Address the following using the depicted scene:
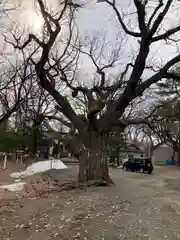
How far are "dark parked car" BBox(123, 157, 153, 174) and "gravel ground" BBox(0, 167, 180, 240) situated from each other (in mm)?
24353

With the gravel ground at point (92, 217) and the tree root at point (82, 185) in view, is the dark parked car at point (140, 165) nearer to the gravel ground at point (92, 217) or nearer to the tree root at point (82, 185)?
the tree root at point (82, 185)

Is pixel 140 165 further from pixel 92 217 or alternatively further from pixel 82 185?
pixel 92 217

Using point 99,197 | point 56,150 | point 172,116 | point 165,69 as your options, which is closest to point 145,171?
point 172,116

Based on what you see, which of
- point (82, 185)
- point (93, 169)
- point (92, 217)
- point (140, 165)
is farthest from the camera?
point (140, 165)

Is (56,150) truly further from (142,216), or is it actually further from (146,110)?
(142,216)

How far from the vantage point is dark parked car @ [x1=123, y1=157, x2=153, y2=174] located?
1445 inches

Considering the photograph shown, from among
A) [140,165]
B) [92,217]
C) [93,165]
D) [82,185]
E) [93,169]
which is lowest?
[92,217]

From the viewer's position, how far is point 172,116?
3869 centimetres

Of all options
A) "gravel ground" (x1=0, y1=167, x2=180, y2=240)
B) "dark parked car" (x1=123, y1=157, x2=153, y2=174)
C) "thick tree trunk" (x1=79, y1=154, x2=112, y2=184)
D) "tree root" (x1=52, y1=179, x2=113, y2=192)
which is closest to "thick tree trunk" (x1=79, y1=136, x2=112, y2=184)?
"thick tree trunk" (x1=79, y1=154, x2=112, y2=184)

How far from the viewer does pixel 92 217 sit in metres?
9.08

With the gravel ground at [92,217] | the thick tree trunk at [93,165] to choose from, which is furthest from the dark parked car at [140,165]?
the gravel ground at [92,217]

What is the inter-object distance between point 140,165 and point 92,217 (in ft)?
94.1

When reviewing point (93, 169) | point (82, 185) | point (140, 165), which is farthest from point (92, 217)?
point (140, 165)

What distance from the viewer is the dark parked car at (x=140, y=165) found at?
3670cm
